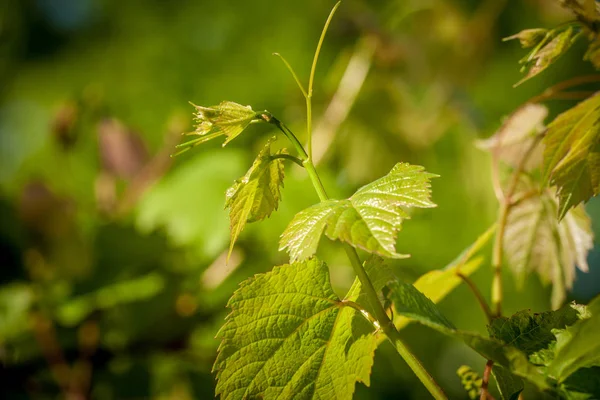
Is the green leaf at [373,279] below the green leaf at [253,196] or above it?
below

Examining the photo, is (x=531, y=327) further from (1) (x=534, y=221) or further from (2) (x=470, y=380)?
(1) (x=534, y=221)

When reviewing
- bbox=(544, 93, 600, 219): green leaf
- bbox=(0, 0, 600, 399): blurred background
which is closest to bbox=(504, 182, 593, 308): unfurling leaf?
bbox=(544, 93, 600, 219): green leaf

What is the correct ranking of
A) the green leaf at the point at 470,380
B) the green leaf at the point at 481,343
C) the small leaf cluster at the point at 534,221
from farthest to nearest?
1. the small leaf cluster at the point at 534,221
2. the green leaf at the point at 470,380
3. the green leaf at the point at 481,343

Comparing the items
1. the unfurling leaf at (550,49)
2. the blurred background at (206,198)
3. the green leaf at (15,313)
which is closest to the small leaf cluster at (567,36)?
the unfurling leaf at (550,49)

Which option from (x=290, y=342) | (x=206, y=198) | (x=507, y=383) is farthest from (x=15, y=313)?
(x=507, y=383)

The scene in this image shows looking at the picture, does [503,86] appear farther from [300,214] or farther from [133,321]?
[300,214]

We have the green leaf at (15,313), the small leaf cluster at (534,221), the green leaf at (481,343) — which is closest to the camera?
the green leaf at (481,343)

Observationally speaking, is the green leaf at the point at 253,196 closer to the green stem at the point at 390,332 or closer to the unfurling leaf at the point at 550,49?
the green stem at the point at 390,332
